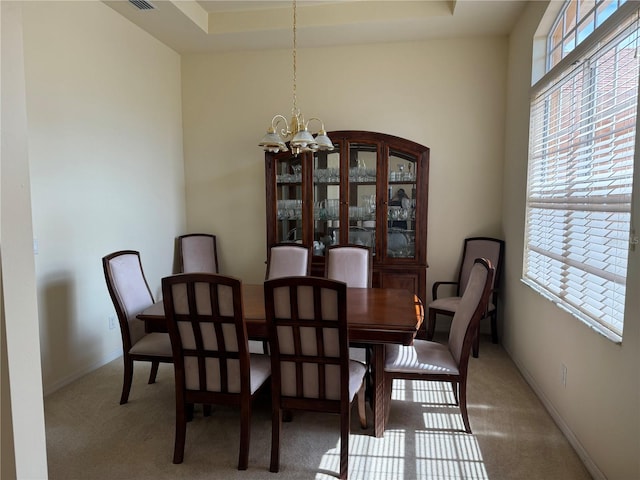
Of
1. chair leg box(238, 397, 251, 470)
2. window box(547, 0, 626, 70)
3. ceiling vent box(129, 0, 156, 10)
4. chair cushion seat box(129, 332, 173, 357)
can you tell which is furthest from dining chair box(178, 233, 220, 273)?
window box(547, 0, 626, 70)

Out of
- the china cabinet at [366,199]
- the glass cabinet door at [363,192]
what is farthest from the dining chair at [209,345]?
the glass cabinet door at [363,192]

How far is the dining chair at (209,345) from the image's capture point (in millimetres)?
1931

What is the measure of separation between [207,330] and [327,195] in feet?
7.62

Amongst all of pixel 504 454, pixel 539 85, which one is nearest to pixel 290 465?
pixel 504 454

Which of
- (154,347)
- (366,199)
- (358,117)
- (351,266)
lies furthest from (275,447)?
(358,117)

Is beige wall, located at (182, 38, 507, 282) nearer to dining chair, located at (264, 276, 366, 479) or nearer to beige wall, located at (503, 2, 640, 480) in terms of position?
beige wall, located at (503, 2, 640, 480)

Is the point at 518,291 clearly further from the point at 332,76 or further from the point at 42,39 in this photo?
the point at 42,39

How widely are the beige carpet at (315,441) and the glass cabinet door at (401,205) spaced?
1430 millimetres

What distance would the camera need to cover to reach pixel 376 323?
218 centimetres

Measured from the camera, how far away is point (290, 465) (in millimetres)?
2092

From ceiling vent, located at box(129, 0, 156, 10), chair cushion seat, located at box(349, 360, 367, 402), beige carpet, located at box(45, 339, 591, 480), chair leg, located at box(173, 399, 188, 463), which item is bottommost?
beige carpet, located at box(45, 339, 591, 480)

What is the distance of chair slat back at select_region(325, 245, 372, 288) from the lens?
325cm

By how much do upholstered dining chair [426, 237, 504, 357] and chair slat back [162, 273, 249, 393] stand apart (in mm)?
2248

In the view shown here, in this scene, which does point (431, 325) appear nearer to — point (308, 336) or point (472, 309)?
point (472, 309)
